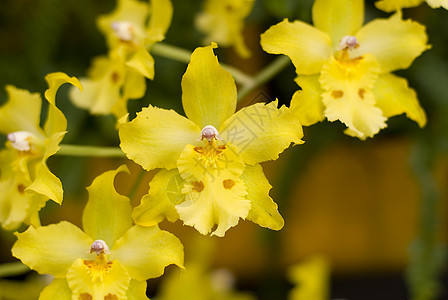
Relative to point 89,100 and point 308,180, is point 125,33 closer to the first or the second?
point 89,100

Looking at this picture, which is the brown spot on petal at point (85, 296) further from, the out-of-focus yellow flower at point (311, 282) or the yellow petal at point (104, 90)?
the out-of-focus yellow flower at point (311, 282)

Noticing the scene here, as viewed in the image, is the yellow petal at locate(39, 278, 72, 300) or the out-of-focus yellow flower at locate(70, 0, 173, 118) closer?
the yellow petal at locate(39, 278, 72, 300)

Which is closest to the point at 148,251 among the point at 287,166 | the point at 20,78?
the point at 287,166

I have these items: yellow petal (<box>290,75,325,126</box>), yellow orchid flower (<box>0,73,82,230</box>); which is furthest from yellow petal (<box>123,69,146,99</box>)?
yellow petal (<box>290,75,325,126</box>)

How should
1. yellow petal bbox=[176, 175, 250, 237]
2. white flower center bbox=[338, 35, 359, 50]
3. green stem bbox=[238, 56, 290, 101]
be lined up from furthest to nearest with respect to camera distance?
1. green stem bbox=[238, 56, 290, 101]
2. white flower center bbox=[338, 35, 359, 50]
3. yellow petal bbox=[176, 175, 250, 237]

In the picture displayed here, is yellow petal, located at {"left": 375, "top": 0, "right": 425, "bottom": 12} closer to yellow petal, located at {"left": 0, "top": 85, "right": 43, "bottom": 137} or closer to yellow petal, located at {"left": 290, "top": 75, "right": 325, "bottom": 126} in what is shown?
yellow petal, located at {"left": 290, "top": 75, "right": 325, "bottom": 126}

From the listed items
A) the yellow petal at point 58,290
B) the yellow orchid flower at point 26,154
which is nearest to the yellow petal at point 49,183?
the yellow orchid flower at point 26,154
